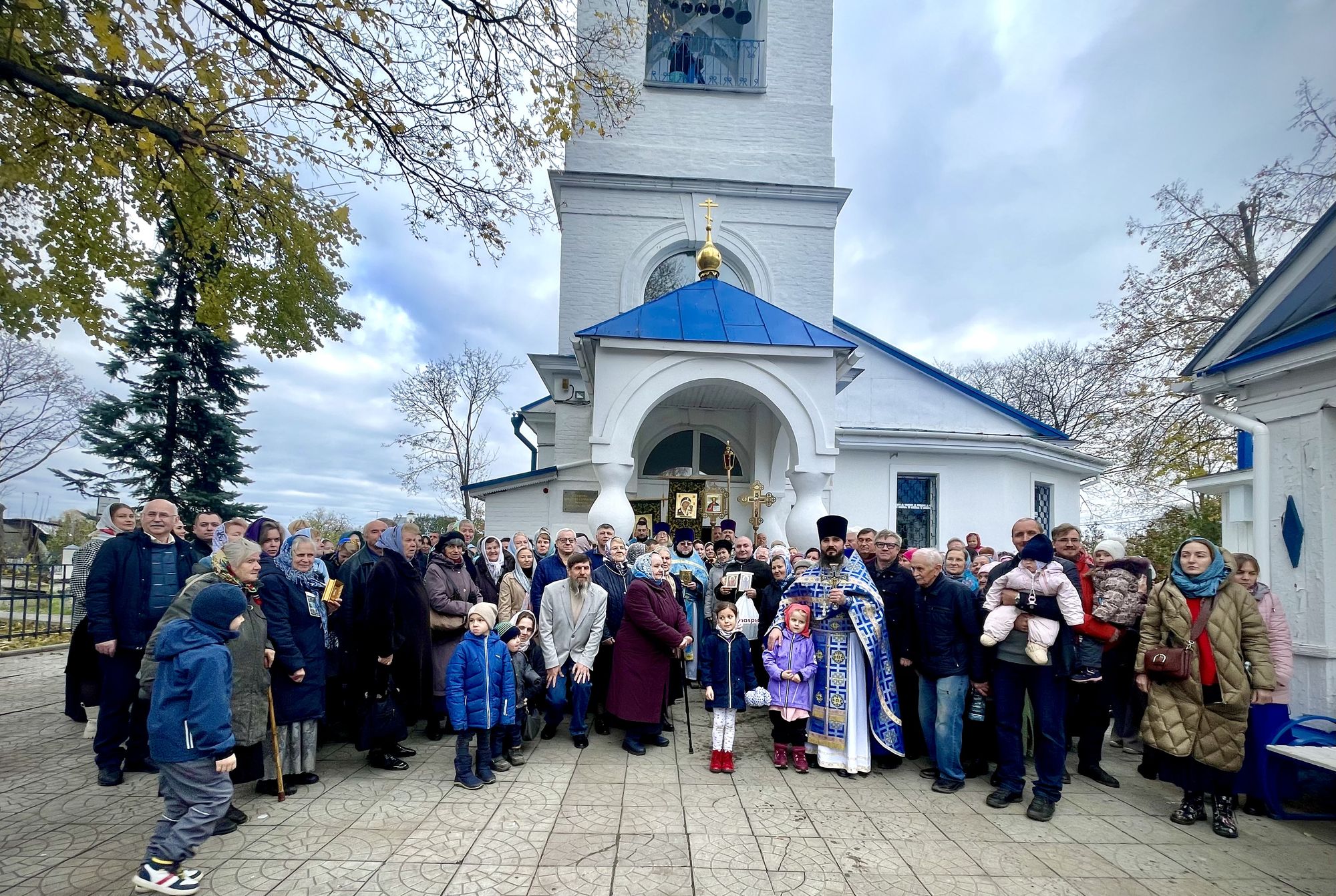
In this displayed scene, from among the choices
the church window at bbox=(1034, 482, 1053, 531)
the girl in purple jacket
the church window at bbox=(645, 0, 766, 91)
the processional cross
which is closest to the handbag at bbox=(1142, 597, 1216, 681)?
the girl in purple jacket

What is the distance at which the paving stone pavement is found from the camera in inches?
136

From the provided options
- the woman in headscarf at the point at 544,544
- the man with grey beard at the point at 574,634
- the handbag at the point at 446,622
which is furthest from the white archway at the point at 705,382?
the handbag at the point at 446,622

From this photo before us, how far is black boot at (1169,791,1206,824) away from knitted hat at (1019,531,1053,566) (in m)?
1.73

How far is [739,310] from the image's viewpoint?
10.1 meters

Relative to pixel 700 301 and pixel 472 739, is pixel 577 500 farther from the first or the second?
pixel 472 739

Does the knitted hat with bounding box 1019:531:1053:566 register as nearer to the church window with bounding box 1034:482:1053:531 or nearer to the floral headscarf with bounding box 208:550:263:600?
the floral headscarf with bounding box 208:550:263:600

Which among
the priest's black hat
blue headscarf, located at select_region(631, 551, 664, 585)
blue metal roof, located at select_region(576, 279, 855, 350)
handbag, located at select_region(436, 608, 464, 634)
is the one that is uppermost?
blue metal roof, located at select_region(576, 279, 855, 350)

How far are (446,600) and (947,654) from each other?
3868mm

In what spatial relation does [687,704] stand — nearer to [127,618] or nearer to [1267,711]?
[1267,711]

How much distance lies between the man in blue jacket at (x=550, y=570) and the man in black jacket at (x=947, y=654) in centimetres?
311

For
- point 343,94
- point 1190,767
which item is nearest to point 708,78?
point 343,94

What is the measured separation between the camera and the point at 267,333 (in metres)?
7.09

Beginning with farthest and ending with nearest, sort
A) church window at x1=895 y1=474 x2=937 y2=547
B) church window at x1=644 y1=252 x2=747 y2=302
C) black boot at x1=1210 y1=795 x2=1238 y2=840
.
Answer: church window at x1=644 y1=252 x2=747 y2=302, church window at x1=895 y1=474 x2=937 y2=547, black boot at x1=1210 y1=795 x2=1238 y2=840

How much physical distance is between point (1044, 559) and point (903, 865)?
2.20 m
